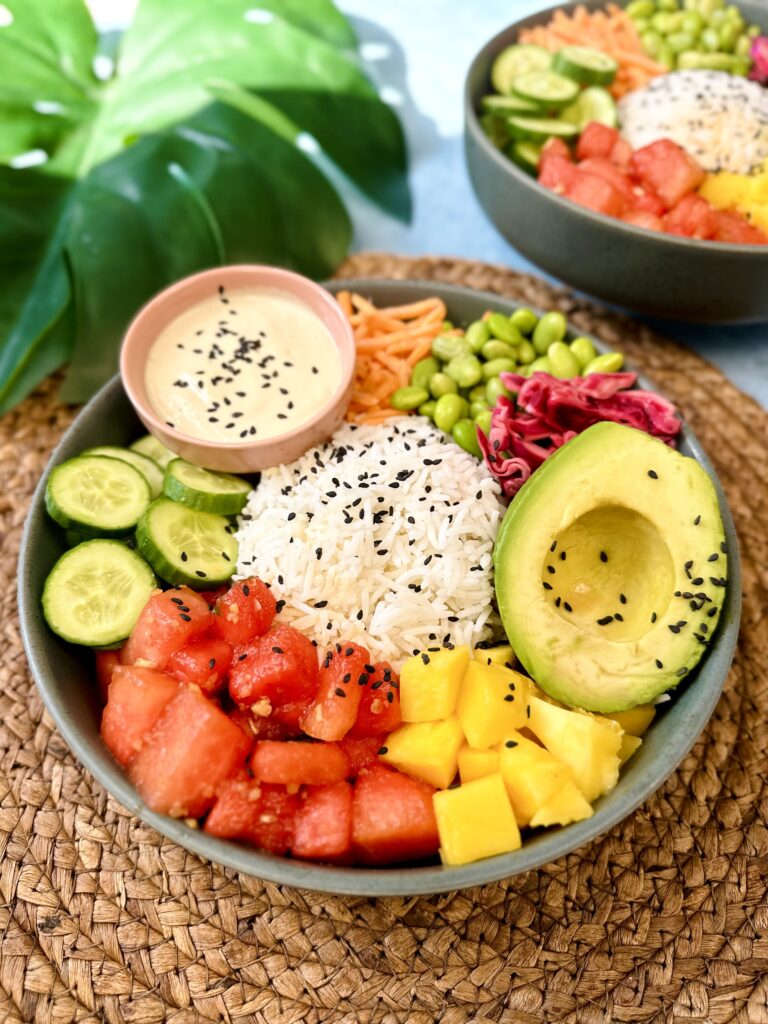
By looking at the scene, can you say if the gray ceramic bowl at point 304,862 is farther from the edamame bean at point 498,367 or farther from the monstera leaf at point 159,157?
the monstera leaf at point 159,157

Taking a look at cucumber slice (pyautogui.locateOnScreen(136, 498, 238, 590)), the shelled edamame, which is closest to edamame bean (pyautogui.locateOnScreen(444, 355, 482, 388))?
→ the shelled edamame

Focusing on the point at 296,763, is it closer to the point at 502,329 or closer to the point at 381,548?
the point at 381,548

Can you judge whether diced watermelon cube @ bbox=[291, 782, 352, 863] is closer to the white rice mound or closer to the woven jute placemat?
the woven jute placemat

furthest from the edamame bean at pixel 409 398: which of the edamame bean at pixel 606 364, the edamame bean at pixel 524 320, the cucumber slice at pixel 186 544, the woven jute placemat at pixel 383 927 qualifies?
the woven jute placemat at pixel 383 927

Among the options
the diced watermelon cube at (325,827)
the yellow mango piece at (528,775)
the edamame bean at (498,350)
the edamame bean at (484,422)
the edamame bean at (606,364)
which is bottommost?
the diced watermelon cube at (325,827)

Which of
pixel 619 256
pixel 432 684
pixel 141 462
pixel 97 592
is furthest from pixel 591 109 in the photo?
pixel 97 592
